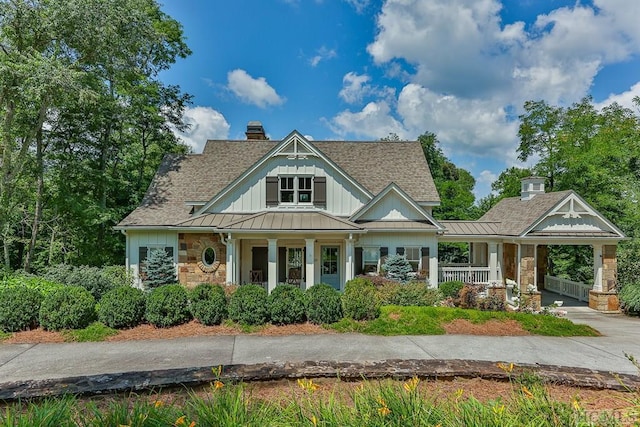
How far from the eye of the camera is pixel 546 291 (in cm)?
2056

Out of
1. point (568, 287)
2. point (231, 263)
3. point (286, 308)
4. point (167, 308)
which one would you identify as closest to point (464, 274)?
point (568, 287)

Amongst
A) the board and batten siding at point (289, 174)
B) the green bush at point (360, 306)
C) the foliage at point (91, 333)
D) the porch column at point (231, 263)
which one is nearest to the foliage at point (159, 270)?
the porch column at point (231, 263)

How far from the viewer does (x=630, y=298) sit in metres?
14.8

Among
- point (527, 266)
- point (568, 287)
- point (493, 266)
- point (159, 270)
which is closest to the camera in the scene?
point (159, 270)

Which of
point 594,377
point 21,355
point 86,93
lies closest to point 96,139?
point 86,93

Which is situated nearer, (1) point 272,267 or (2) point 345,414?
(2) point 345,414

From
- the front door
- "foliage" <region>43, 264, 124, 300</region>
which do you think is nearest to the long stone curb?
"foliage" <region>43, 264, 124, 300</region>

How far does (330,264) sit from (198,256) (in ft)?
20.1

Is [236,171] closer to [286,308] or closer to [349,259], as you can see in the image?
[349,259]

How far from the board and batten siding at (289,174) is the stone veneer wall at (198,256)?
1.43 meters

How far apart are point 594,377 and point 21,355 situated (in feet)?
35.3

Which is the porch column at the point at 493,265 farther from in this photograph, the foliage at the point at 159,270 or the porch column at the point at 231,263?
the foliage at the point at 159,270

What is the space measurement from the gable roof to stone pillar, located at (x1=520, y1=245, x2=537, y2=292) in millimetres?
4460

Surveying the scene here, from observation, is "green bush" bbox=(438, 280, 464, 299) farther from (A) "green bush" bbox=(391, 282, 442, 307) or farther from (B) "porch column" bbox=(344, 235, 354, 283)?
(B) "porch column" bbox=(344, 235, 354, 283)
